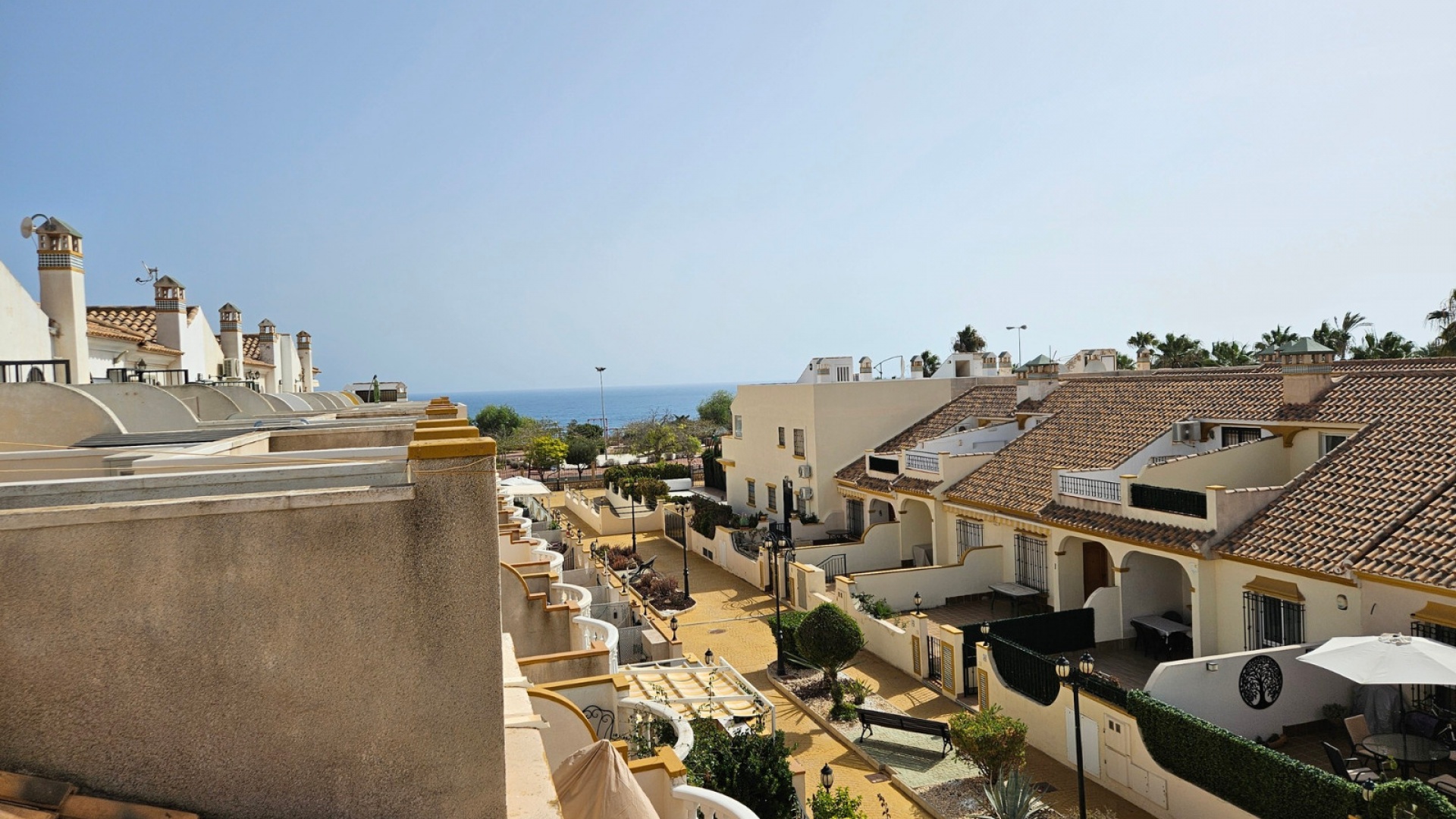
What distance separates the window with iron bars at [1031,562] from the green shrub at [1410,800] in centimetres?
1118

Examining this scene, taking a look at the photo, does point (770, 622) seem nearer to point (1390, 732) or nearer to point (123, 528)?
point (1390, 732)

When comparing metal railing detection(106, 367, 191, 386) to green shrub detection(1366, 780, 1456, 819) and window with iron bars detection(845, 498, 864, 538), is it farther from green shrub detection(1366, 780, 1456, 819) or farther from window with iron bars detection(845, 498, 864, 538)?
window with iron bars detection(845, 498, 864, 538)

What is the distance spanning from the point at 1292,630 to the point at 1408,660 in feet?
13.0

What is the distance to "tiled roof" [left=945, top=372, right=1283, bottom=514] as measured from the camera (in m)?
20.9

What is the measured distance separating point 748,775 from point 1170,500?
1118 centimetres

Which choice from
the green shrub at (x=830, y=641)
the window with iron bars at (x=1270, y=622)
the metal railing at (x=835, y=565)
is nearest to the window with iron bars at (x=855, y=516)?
the metal railing at (x=835, y=565)

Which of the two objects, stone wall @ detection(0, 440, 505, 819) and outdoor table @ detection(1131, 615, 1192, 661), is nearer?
stone wall @ detection(0, 440, 505, 819)

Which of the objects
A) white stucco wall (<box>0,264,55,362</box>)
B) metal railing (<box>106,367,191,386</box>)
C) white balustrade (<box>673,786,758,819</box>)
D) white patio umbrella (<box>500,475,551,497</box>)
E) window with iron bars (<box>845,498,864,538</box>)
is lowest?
window with iron bars (<box>845,498,864,538</box>)

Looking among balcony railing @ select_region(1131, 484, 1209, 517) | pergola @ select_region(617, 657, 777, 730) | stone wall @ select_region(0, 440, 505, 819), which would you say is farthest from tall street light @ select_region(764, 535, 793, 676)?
stone wall @ select_region(0, 440, 505, 819)

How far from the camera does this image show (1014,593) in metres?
20.4

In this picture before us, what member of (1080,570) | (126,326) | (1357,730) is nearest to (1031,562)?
(1080,570)

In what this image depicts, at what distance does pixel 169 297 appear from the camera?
2316 centimetres

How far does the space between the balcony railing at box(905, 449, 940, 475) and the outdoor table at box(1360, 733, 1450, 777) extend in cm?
1373

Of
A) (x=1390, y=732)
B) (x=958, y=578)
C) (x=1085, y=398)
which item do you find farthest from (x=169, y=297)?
(x=1390, y=732)
